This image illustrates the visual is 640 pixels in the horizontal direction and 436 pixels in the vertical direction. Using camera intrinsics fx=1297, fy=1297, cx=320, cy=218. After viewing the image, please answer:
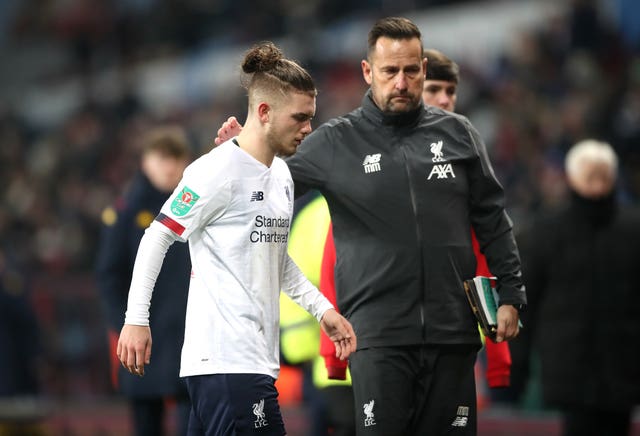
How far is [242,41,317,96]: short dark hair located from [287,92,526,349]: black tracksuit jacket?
21.5 inches

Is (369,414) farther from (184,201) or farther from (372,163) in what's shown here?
(184,201)

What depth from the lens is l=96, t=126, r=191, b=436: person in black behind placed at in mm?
7828

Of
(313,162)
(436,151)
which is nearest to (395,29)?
(436,151)

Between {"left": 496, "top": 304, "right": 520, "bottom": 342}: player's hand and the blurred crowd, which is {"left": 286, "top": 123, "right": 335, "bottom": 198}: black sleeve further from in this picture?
the blurred crowd

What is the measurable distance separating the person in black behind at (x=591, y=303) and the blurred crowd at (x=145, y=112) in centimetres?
269

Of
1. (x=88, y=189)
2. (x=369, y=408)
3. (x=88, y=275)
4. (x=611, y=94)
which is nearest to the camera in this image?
(x=369, y=408)

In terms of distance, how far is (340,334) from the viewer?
5059 millimetres

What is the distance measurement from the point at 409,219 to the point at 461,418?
87 cm

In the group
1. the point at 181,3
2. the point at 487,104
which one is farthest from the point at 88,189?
the point at 487,104

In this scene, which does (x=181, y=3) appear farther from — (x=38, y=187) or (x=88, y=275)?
(x=88, y=275)

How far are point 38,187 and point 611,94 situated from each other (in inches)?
363

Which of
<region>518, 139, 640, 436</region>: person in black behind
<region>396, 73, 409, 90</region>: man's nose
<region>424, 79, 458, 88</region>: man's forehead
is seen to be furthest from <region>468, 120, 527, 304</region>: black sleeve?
<region>518, 139, 640, 436</region>: person in black behind

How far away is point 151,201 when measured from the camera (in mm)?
8016

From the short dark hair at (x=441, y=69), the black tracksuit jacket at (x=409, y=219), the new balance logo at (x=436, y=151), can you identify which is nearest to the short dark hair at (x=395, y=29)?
the black tracksuit jacket at (x=409, y=219)
